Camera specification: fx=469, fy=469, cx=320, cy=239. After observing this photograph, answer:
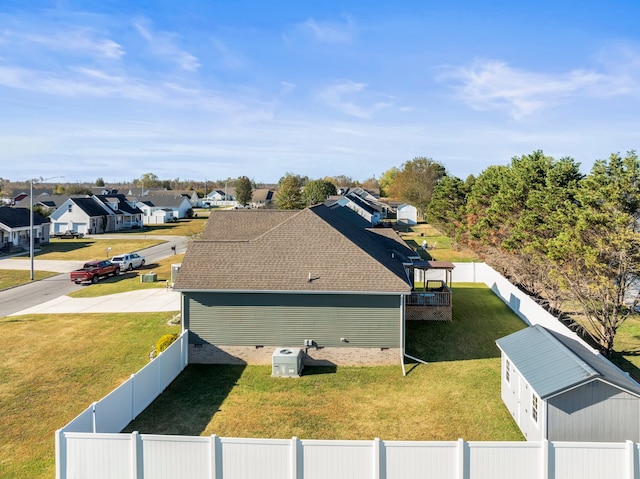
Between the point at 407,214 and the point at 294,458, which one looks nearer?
the point at 294,458

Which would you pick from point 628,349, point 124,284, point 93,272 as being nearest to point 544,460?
point 628,349

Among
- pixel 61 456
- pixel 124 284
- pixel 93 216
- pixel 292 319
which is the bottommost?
pixel 124 284

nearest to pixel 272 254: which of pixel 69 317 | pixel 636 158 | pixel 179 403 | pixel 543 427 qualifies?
pixel 179 403

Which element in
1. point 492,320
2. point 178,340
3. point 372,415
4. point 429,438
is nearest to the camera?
point 429,438

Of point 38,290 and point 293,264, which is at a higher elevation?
point 293,264

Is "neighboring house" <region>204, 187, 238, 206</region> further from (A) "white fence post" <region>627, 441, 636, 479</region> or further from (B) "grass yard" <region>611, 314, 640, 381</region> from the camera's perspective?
(A) "white fence post" <region>627, 441, 636, 479</region>

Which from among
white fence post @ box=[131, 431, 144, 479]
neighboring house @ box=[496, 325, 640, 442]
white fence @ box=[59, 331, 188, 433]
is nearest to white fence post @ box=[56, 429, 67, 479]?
white fence @ box=[59, 331, 188, 433]

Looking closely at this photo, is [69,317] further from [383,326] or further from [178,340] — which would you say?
[383,326]

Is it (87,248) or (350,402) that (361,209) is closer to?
(87,248)
